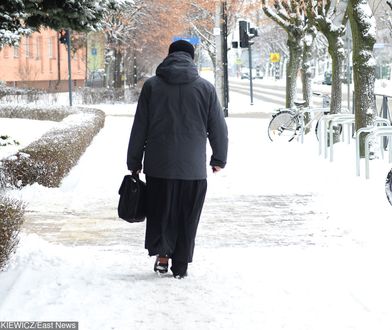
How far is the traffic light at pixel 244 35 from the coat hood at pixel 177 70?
21.9 meters

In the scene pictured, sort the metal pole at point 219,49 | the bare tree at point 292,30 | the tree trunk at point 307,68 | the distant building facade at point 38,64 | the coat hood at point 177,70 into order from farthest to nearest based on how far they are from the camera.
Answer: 1. the distant building facade at point 38,64
2. the metal pole at point 219,49
3. the bare tree at point 292,30
4. the tree trunk at point 307,68
5. the coat hood at point 177,70

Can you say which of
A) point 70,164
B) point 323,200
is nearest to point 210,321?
point 323,200

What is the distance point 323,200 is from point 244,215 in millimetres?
1276

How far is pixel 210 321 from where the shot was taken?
5133mm

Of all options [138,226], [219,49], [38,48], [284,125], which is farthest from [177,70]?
[38,48]

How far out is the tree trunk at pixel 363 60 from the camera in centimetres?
1368

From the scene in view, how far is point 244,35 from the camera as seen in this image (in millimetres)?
28125

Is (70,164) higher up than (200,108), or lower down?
lower down

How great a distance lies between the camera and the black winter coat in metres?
6.15

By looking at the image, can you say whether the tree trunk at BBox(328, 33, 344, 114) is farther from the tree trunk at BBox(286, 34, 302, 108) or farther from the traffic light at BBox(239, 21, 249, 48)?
the traffic light at BBox(239, 21, 249, 48)

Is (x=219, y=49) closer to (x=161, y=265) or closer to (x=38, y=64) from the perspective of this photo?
(x=161, y=265)

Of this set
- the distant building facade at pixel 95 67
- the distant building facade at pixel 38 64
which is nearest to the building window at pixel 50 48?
the distant building facade at pixel 38 64

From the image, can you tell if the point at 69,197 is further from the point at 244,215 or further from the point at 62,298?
the point at 62,298

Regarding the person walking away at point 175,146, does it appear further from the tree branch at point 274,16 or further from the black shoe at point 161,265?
the tree branch at point 274,16
